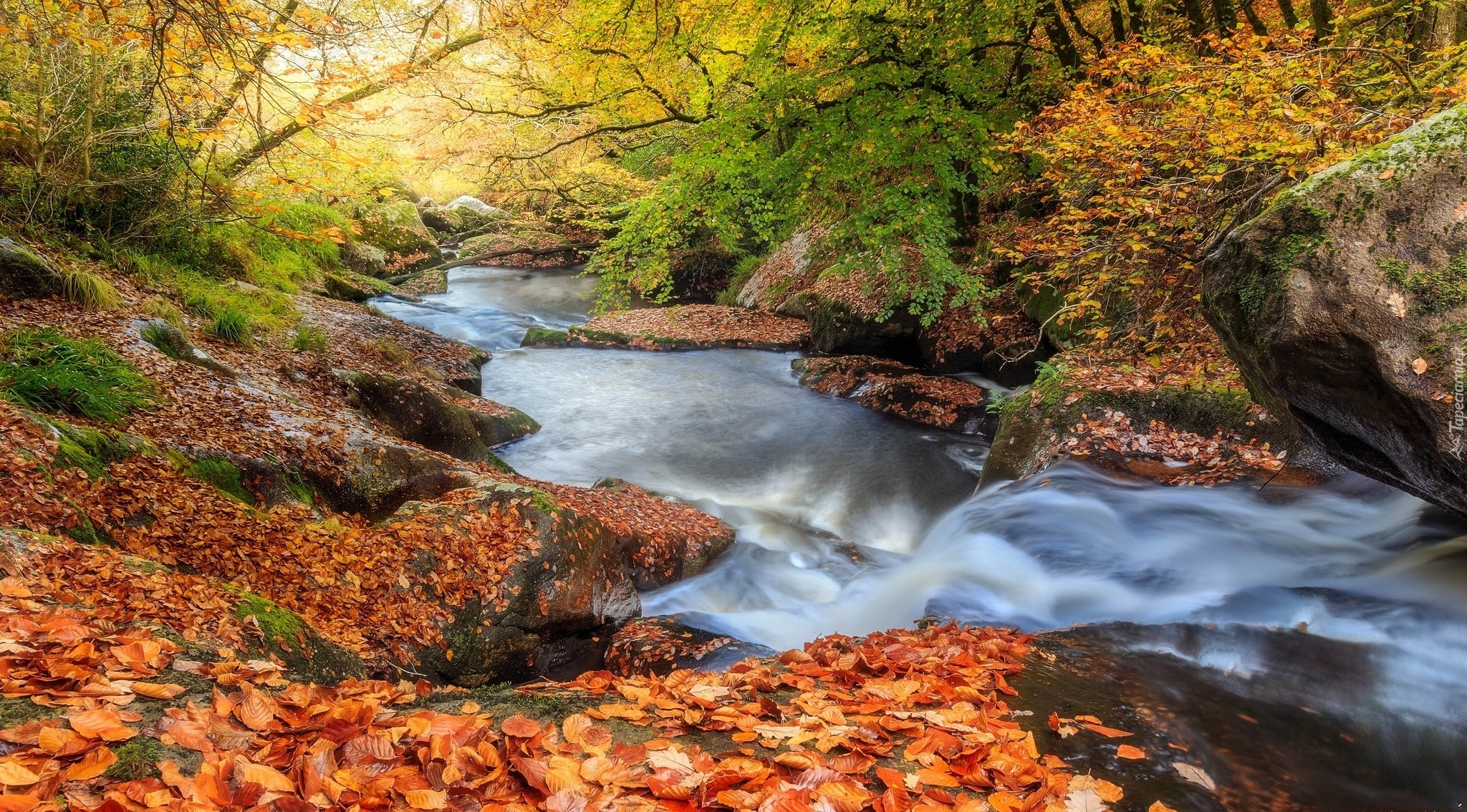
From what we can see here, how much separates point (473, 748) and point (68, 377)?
5168 millimetres

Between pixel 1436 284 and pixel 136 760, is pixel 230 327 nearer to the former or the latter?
pixel 136 760

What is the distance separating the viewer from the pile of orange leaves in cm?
197

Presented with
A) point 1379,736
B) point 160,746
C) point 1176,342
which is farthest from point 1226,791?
point 1176,342

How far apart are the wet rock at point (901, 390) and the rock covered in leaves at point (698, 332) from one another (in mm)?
2570

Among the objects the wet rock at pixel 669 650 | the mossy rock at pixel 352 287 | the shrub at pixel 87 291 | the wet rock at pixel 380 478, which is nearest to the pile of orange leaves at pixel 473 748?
the wet rock at pixel 669 650

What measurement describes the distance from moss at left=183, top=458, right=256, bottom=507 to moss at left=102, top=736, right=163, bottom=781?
3.66 meters

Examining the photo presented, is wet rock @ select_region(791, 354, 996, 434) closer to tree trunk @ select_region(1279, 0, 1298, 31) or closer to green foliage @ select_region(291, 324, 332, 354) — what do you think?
tree trunk @ select_region(1279, 0, 1298, 31)

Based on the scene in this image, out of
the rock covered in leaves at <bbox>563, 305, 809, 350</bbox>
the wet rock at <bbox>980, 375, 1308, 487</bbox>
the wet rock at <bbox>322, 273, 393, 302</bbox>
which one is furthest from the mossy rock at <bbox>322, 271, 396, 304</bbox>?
the wet rock at <bbox>980, 375, 1308, 487</bbox>

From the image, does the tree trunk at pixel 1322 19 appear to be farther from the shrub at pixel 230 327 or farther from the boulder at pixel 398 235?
the boulder at pixel 398 235

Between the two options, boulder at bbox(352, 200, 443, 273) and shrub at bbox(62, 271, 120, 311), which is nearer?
shrub at bbox(62, 271, 120, 311)

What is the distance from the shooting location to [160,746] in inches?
83.4

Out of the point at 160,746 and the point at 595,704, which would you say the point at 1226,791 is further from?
the point at 160,746

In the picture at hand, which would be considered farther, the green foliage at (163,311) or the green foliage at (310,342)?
the green foliage at (310,342)

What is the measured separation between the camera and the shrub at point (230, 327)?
8641mm
